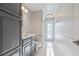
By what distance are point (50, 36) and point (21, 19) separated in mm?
580

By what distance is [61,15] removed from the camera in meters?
1.74

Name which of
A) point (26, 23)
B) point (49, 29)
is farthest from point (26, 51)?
point (49, 29)

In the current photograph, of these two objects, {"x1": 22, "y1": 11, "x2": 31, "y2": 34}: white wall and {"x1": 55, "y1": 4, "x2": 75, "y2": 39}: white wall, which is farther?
{"x1": 55, "y1": 4, "x2": 75, "y2": 39}: white wall

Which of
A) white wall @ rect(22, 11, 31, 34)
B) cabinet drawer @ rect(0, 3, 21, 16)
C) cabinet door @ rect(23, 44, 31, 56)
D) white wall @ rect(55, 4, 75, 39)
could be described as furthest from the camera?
white wall @ rect(55, 4, 75, 39)

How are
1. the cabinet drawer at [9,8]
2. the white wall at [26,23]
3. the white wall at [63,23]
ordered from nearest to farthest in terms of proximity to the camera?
1. the cabinet drawer at [9,8]
2. the white wall at [26,23]
3. the white wall at [63,23]

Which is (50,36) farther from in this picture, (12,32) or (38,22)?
(12,32)

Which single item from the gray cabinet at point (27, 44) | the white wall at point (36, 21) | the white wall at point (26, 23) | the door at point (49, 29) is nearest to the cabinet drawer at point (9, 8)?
the white wall at point (26, 23)

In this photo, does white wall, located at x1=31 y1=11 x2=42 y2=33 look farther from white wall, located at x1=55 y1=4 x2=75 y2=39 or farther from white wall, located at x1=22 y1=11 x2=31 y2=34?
white wall, located at x1=55 y1=4 x2=75 y2=39

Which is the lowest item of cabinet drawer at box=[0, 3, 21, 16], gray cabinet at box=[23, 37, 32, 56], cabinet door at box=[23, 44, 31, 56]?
cabinet door at box=[23, 44, 31, 56]

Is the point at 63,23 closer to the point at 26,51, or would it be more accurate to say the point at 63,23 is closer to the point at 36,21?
the point at 36,21

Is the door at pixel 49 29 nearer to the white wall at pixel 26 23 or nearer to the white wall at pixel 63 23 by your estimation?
the white wall at pixel 63 23

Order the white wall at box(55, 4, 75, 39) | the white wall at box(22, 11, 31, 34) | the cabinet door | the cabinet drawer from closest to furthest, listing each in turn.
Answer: the cabinet drawer
the cabinet door
the white wall at box(22, 11, 31, 34)
the white wall at box(55, 4, 75, 39)

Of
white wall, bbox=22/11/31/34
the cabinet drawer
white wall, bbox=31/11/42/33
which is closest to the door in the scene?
white wall, bbox=31/11/42/33

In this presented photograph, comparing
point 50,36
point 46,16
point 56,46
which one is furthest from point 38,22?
point 56,46
